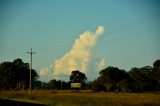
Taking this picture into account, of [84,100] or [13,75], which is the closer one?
[84,100]

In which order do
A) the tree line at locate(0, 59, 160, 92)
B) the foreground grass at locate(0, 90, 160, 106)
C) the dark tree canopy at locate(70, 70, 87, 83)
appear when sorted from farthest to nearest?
the dark tree canopy at locate(70, 70, 87, 83)
the tree line at locate(0, 59, 160, 92)
the foreground grass at locate(0, 90, 160, 106)

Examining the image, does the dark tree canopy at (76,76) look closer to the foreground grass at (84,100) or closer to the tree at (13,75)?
the tree at (13,75)

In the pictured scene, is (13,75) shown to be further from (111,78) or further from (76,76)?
(76,76)

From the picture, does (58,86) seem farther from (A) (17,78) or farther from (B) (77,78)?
(A) (17,78)

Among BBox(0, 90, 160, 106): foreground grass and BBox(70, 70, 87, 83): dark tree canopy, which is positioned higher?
BBox(70, 70, 87, 83): dark tree canopy

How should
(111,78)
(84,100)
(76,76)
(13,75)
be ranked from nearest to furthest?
(84,100) → (13,75) → (111,78) → (76,76)

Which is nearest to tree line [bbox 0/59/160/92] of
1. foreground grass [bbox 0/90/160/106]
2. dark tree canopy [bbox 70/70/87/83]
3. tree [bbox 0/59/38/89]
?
tree [bbox 0/59/38/89]

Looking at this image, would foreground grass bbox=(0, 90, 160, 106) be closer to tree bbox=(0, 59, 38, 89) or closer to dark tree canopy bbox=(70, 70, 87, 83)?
tree bbox=(0, 59, 38, 89)

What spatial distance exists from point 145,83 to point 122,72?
17077 millimetres

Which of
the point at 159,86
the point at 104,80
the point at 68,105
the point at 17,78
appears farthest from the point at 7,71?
the point at 68,105

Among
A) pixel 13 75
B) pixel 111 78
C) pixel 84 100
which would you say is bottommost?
pixel 84 100

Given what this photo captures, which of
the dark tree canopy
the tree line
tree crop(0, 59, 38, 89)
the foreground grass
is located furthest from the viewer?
the dark tree canopy

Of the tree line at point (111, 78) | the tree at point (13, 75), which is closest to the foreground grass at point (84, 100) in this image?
the tree line at point (111, 78)

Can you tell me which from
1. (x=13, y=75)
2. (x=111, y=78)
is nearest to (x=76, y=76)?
(x=111, y=78)
